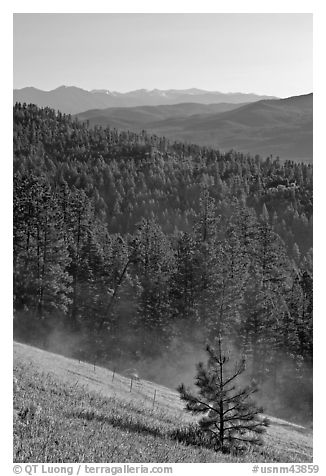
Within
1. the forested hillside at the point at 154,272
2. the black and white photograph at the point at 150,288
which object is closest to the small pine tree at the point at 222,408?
the black and white photograph at the point at 150,288

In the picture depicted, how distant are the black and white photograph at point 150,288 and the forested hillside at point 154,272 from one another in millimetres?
136

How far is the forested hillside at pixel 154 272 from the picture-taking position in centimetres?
2472

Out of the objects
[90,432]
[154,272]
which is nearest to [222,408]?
[90,432]

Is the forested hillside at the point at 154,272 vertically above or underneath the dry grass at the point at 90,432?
above

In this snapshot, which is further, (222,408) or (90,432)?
(222,408)

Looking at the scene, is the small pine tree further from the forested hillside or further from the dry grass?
the forested hillside

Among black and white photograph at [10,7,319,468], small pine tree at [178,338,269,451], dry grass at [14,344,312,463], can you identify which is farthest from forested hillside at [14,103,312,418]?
small pine tree at [178,338,269,451]

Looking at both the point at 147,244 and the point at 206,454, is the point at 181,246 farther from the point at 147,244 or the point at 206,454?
the point at 206,454

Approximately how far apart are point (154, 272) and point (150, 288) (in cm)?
141

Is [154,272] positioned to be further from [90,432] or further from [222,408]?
[90,432]

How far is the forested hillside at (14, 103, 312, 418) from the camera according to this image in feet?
81.1

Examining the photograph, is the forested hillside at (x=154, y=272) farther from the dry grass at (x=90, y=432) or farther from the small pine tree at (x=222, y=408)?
the small pine tree at (x=222, y=408)

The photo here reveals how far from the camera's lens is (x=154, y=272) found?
115ft
